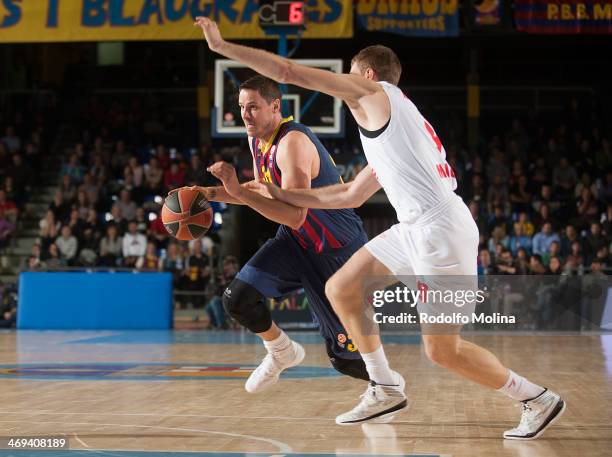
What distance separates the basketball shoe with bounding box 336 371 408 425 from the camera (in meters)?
5.67

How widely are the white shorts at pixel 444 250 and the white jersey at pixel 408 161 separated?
6cm

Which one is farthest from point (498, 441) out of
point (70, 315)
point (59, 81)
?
point (59, 81)

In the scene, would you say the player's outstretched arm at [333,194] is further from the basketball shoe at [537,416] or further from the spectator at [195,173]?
the spectator at [195,173]

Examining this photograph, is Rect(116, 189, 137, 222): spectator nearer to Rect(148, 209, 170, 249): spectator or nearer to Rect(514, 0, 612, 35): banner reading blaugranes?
Rect(148, 209, 170, 249): spectator

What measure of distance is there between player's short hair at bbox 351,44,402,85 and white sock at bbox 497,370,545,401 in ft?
5.68

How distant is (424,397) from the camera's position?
23.1 feet

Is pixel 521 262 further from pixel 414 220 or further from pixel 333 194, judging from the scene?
pixel 414 220

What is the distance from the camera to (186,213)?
584 cm

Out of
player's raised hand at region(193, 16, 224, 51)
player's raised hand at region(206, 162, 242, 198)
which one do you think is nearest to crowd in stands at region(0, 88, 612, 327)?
player's raised hand at region(206, 162, 242, 198)

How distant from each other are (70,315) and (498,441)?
37.9ft

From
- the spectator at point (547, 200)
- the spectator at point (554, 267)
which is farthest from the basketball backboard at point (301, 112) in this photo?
the spectator at point (547, 200)

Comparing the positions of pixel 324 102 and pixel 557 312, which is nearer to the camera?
pixel 557 312

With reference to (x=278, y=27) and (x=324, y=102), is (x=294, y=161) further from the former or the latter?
(x=324, y=102)

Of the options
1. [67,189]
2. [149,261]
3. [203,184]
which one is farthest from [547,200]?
[67,189]
